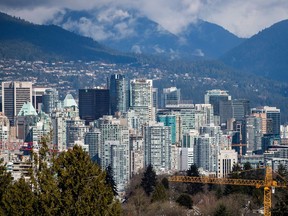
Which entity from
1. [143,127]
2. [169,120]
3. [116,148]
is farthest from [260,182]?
[169,120]

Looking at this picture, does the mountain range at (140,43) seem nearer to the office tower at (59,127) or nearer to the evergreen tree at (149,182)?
the office tower at (59,127)

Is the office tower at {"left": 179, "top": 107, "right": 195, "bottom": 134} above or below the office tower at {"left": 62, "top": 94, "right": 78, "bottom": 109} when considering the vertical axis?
below

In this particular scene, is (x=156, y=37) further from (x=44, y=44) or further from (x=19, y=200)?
(x=19, y=200)

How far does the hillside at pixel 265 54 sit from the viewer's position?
125188 mm

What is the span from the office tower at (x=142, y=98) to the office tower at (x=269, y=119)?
27.3 feet

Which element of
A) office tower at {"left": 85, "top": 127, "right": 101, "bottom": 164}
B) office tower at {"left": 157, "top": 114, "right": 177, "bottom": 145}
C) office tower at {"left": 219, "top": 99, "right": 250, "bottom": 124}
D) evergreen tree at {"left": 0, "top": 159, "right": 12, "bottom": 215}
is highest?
office tower at {"left": 219, "top": 99, "right": 250, "bottom": 124}

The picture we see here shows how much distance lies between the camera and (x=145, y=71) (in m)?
111

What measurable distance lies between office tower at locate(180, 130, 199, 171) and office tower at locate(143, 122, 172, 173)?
0.75 m

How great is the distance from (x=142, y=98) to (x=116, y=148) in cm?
2649

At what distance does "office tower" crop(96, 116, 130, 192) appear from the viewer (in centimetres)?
4750

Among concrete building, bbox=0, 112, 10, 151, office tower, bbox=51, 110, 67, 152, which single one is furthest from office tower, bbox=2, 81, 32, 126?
concrete building, bbox=0, 112, 10, 151

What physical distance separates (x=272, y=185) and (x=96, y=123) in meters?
40.1

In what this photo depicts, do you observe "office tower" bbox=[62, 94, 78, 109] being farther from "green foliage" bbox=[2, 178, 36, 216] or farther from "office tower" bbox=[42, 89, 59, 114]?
"green foliage" bbox=[2, 178, 36, 216]

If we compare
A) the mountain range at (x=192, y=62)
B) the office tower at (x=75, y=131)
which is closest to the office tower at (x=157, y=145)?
the office tower at (x=75, y=131)
